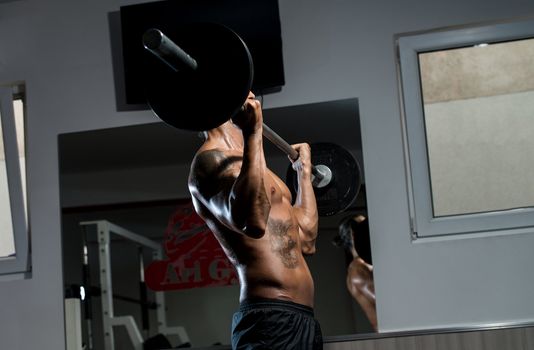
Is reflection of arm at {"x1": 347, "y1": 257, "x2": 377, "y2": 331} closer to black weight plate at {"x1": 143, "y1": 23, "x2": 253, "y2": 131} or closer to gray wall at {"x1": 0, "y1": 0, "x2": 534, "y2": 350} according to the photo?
gray wall at {"x1": 0, "y1": 0, "x2": 534, "y2": 350}

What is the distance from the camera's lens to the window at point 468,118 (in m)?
3.12

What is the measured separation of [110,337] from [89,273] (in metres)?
0.28

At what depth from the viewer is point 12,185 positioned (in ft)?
11.4

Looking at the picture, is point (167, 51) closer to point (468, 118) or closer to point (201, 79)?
point (201, 79)

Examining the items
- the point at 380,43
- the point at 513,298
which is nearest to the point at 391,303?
the point at 513,298

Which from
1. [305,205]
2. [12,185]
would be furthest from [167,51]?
[12,185]

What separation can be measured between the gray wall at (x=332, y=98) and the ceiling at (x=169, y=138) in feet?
0.12

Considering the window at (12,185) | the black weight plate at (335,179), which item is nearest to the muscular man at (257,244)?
the black weight plate at (335,179)

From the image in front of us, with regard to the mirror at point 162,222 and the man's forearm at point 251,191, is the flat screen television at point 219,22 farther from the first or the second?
the man's forearm at point 251,191

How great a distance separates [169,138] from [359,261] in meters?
0.92

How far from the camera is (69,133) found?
343 centimetres

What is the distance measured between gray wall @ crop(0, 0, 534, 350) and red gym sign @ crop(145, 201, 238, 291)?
0.45 meters

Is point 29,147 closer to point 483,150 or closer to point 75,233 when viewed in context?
point 75,233

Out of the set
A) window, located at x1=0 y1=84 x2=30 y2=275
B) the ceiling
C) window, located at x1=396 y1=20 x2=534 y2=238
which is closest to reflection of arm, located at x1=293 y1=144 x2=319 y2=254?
the ceiling
